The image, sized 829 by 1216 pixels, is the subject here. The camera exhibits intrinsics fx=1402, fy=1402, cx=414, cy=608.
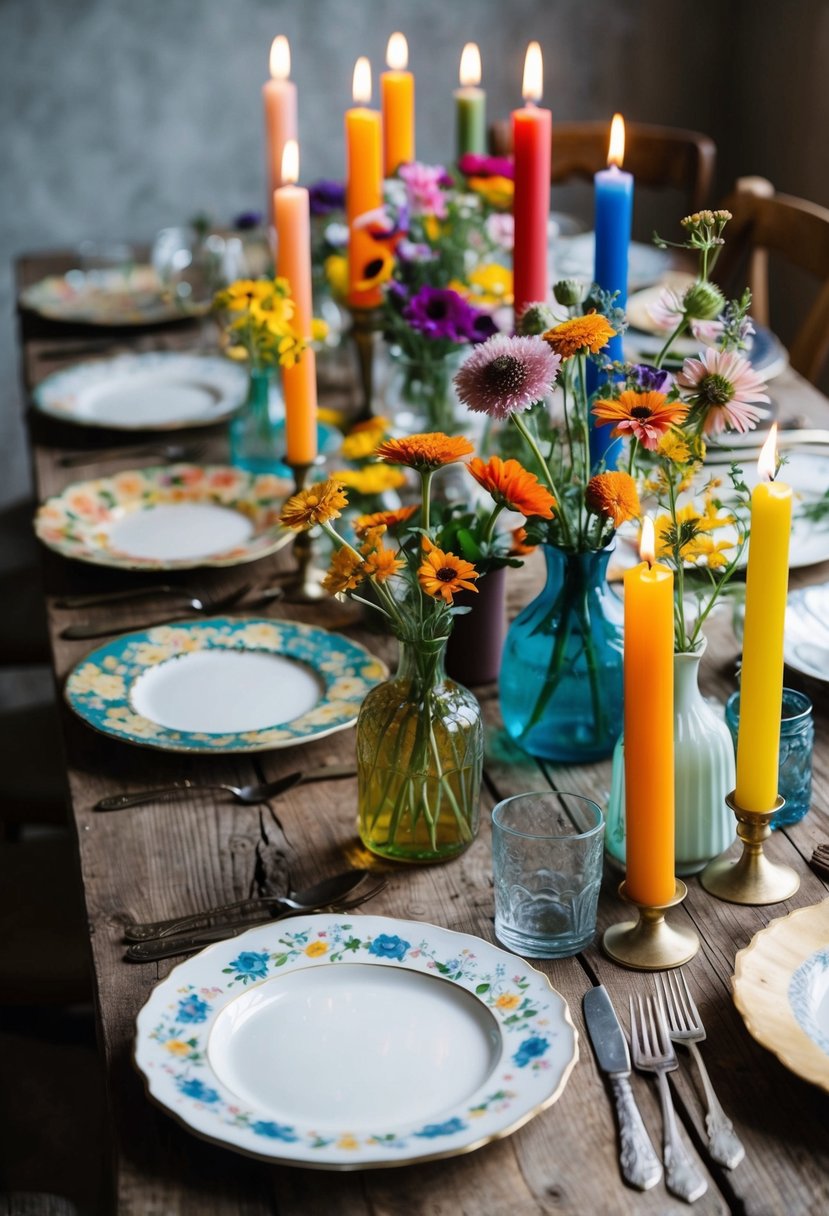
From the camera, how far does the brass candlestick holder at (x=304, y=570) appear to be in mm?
1342

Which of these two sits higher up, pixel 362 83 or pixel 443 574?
pixel 362 83

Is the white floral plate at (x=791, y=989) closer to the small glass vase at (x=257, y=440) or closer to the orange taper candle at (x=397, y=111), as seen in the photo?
the small glass vase at (x=257, y=440)

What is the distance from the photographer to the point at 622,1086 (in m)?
0.76

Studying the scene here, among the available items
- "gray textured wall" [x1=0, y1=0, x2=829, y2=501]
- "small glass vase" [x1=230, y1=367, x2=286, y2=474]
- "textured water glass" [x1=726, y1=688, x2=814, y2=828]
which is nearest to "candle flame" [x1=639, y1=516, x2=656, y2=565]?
"textured water glass" [x1=726, y1=688, x2=814, y2=828]

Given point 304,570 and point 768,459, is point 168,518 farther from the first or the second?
point 768,459

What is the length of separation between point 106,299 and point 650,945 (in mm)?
1648

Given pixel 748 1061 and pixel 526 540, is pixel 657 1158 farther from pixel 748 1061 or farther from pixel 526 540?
pixel 526 540

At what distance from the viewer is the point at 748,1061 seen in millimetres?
784

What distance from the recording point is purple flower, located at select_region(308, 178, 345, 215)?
187cm

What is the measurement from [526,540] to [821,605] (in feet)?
1.25

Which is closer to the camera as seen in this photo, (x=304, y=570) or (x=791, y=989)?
(x=791, y=989)

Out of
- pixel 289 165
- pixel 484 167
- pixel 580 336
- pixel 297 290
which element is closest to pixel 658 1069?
pixel 580 336

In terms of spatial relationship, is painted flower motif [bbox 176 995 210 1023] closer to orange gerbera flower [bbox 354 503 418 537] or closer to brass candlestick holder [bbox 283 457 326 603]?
orange gerbera flower [bbox 354 503 418 537]

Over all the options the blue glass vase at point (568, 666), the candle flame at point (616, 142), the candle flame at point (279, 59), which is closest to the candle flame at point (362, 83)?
the candle flame at point (279, 59)
